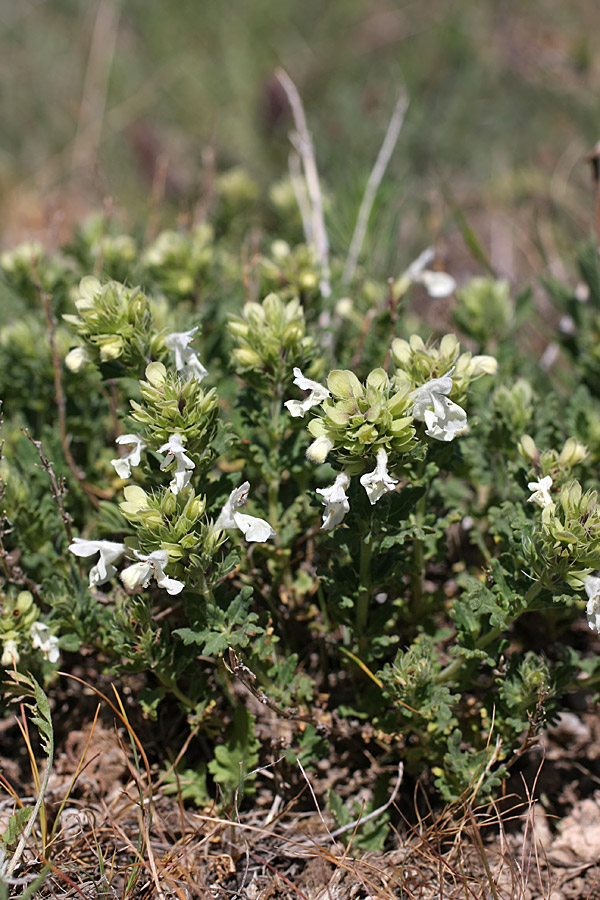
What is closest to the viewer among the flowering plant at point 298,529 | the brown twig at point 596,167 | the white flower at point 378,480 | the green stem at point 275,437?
the white flower at point 378,480

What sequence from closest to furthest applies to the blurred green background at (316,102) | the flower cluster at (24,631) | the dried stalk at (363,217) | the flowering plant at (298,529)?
the flowering plant at (298,529)
the flower cluster at (24,631)
the dried stalk at (363,217)
the blurred green background at (316,102)

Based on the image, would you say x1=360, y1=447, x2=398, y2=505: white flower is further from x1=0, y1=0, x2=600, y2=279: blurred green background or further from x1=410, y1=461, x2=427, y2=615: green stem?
x1=0, y1=0, x2=600, y2=279: blurred green background

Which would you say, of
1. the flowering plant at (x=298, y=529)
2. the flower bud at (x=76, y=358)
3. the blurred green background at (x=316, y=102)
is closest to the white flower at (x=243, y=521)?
the flowering plant at (x=298, y=529)

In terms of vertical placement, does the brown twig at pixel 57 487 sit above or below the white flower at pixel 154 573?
below

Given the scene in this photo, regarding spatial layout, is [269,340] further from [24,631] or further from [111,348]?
[24,631]

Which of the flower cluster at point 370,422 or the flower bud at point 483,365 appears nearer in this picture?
the flower cluster at point 370,422

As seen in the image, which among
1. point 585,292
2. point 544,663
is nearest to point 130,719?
point 544,663

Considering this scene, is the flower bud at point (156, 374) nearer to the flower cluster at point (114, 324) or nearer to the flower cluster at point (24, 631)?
the flower cluster at point (114, 324)
